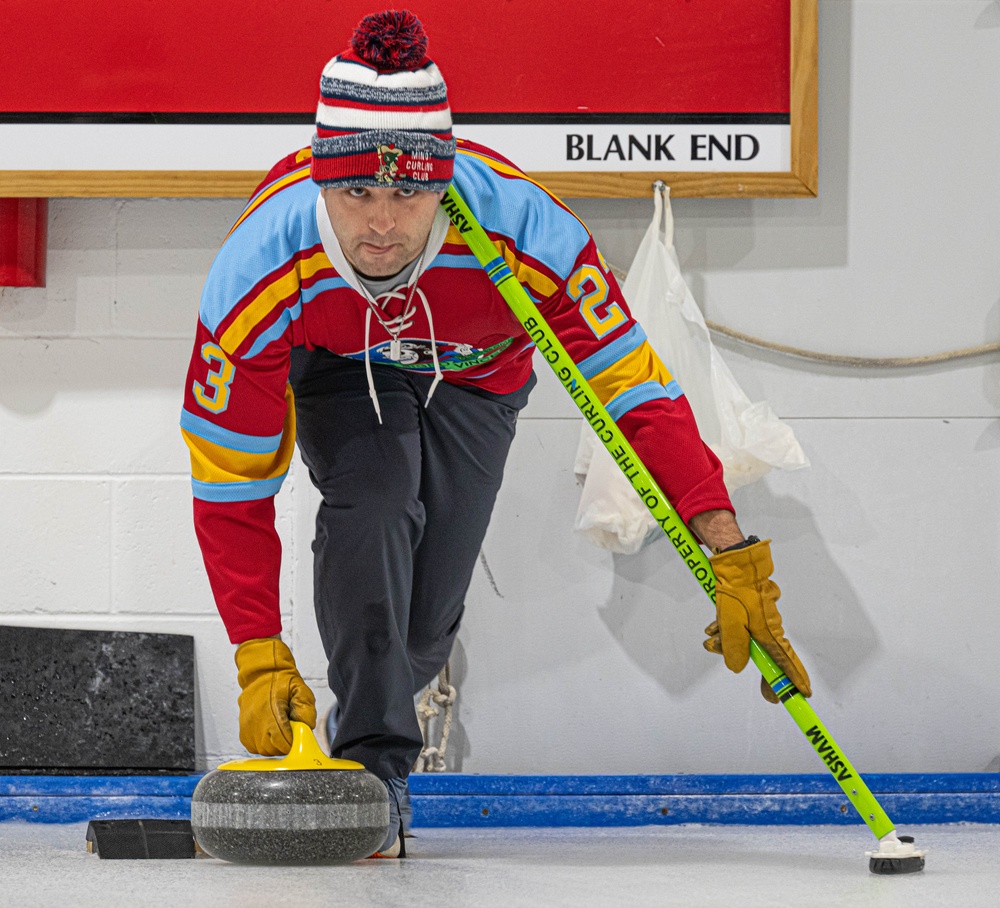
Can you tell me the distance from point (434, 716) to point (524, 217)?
1.22m

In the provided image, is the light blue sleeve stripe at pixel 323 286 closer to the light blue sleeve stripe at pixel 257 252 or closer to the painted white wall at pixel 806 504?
the light blue sleeve stripe at pixel 257 252

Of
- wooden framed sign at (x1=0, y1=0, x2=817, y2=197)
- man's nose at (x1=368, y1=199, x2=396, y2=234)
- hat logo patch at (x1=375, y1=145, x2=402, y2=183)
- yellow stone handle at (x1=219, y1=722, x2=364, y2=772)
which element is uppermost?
wooden framed sign at (x1=0, y1=0, x2=817, y2=197)

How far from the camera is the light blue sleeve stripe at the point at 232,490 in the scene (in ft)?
5.68

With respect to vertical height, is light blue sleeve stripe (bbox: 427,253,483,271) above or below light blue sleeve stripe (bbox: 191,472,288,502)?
above

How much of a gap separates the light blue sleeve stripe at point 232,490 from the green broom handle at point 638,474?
16.0 inches

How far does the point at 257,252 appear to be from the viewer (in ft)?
5.47

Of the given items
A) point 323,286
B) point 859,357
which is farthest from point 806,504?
point 323,286

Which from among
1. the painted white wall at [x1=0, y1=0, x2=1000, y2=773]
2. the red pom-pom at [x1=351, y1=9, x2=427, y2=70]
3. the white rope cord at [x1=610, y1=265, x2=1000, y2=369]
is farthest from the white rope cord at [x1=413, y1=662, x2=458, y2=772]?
the red pom-pom at [x1=351, y1=9, x2=427, y2=70]

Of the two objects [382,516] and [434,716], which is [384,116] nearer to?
[382,516]

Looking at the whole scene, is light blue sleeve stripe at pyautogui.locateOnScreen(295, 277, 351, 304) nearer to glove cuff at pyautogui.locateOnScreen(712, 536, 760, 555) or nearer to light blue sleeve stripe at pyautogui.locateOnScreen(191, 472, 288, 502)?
light blue sleeve stripe at pyautogui.locateOnScreen(191, 472, 288, 502)

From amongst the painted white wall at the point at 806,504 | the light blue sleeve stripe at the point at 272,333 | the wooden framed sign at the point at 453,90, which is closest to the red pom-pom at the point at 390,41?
the light blue sleeve stripe at the point at 272,333

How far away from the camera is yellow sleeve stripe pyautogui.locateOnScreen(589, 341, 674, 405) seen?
5.80 feet

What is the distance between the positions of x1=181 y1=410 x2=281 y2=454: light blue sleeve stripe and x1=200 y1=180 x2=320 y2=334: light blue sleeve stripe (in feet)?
0.42

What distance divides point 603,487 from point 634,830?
2.05 feet
